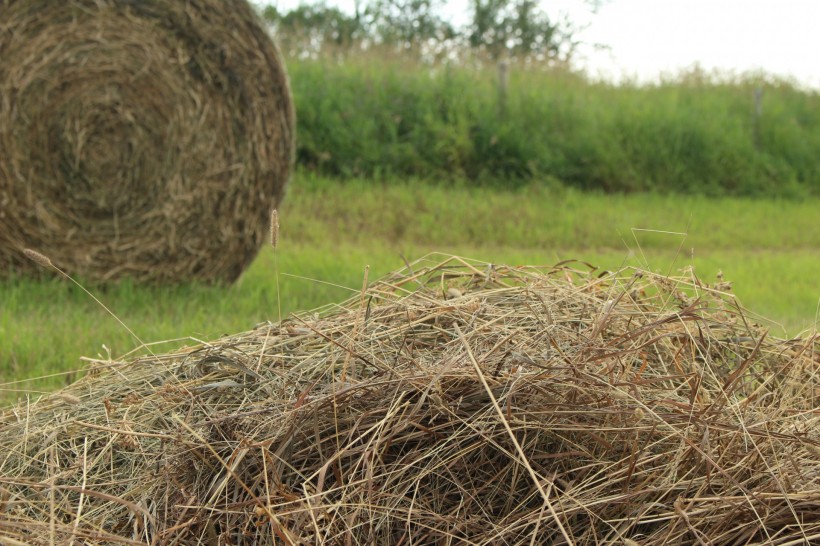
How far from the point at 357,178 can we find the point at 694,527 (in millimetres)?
9178

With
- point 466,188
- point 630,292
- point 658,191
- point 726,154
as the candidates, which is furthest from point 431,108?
point 630,292

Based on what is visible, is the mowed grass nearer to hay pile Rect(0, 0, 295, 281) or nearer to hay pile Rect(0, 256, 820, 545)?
hay pile Rect(0, 0, 295, 281)

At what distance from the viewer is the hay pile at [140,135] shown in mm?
5824

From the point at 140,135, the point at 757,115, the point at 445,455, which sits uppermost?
the point at 757,115

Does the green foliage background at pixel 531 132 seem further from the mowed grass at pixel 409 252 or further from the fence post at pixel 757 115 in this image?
the mowed grass at pixel 409 252

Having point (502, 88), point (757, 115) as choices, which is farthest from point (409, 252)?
point (757, 115)

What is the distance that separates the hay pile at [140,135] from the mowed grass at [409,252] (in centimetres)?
28

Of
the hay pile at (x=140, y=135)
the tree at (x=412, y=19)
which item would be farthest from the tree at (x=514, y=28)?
the hay pile at (x=140, y=135)

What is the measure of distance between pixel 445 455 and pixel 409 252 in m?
6.31

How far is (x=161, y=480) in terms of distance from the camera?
210 cm

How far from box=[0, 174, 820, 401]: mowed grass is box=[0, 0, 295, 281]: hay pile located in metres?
0.28

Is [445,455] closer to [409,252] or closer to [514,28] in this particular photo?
[409,252]

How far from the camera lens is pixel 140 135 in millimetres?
6125

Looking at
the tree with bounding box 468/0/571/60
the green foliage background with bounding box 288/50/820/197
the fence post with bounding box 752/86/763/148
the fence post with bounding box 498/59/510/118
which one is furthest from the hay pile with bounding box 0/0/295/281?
the tree with bounding box 468/0/571/60
